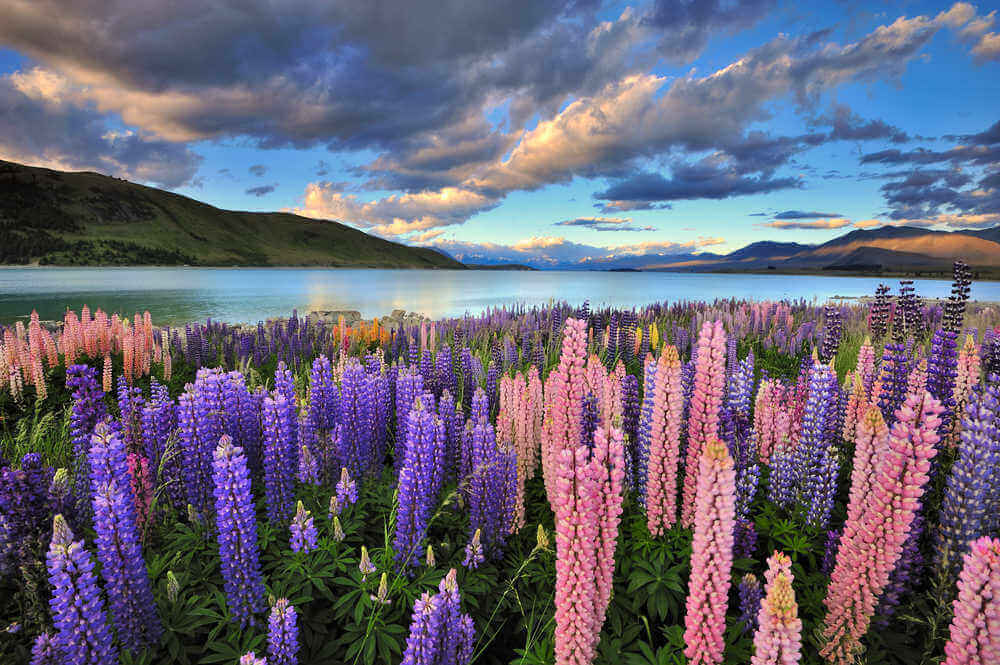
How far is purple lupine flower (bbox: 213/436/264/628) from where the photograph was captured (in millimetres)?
2678

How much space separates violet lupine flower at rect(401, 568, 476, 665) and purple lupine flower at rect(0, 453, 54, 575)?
263 centimetres

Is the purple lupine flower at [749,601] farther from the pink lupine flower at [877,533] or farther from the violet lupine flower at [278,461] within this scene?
the violet lupine flower at [278,461]

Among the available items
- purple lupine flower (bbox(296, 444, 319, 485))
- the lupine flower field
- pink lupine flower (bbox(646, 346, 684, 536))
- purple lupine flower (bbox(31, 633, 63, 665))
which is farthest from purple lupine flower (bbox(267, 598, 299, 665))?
pink lupine flower (bbox(646, 346, 684, 536))

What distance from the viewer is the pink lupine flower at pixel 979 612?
165 cm

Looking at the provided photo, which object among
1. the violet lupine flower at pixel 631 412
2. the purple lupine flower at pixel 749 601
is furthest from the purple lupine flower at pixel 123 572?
the violet lupine flower at pixel 631 412

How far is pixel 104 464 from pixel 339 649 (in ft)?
6.42

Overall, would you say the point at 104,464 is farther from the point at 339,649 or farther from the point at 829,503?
the point at 829,503

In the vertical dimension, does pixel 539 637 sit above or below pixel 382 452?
below

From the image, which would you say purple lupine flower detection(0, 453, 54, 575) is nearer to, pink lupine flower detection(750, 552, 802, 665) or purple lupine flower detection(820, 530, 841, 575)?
pink lupine flower detection(750, 552, 802, 665)

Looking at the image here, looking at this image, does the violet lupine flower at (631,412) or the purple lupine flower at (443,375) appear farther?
the purple lupine flower at (443,375)

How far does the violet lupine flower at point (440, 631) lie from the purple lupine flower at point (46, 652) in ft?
5.85

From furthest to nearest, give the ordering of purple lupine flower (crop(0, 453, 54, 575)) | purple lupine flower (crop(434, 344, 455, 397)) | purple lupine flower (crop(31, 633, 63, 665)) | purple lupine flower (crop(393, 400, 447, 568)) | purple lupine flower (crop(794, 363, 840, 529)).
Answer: purple lupine flower (crop(434, 344, 455, 397))
purple lupine flower (crop(794, 363, 840, 529))
purple lupine flower (crop(393, 400, 447, 568))
purple lupine flower (crop(0, 453, 54, 575))
purple lupine flower (crop(31, 633, 63, 665))

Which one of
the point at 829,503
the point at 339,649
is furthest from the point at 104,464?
the point at 829,503

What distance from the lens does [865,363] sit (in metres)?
4.80
